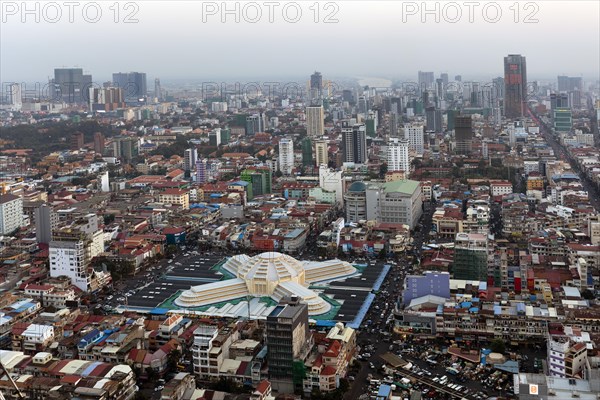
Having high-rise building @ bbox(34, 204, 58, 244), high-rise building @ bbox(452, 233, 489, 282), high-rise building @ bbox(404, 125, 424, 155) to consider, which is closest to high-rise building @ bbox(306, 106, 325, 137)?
high-rise building @ bbox(404, 125, 424, 155)

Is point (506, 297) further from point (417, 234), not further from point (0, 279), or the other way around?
point (0, 279)

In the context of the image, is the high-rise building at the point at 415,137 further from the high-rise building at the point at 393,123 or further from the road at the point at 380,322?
the road at the point at 380,322

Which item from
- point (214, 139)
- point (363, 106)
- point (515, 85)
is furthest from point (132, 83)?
point (515, 85)

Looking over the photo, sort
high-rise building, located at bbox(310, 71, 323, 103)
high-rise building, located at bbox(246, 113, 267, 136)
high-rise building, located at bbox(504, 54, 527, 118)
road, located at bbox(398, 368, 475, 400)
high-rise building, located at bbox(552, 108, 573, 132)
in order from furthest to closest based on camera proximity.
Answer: high-rise building, located at bbox(310, 71, 323, 103), high-rise building, located at bbox(504, 54, 527, 118), high-rise building, located at bbox(246, 113, 267, 136), high-rise building, located at bbox(552, 108, 573, 132), road, located at bbox(398, 368, 475, 400)

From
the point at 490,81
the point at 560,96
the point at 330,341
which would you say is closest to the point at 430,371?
the point at 330,341

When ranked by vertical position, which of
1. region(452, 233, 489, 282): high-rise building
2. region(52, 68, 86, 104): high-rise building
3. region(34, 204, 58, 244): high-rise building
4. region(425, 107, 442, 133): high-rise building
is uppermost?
region(52, 68, 86, 104): high-rise building

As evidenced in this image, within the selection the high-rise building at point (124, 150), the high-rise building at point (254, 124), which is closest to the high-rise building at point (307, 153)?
the high-rise building at point (124, 150)

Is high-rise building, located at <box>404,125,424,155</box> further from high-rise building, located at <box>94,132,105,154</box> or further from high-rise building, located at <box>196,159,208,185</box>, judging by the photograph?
high-rise building, located at <box>94,132,105,154</box>
